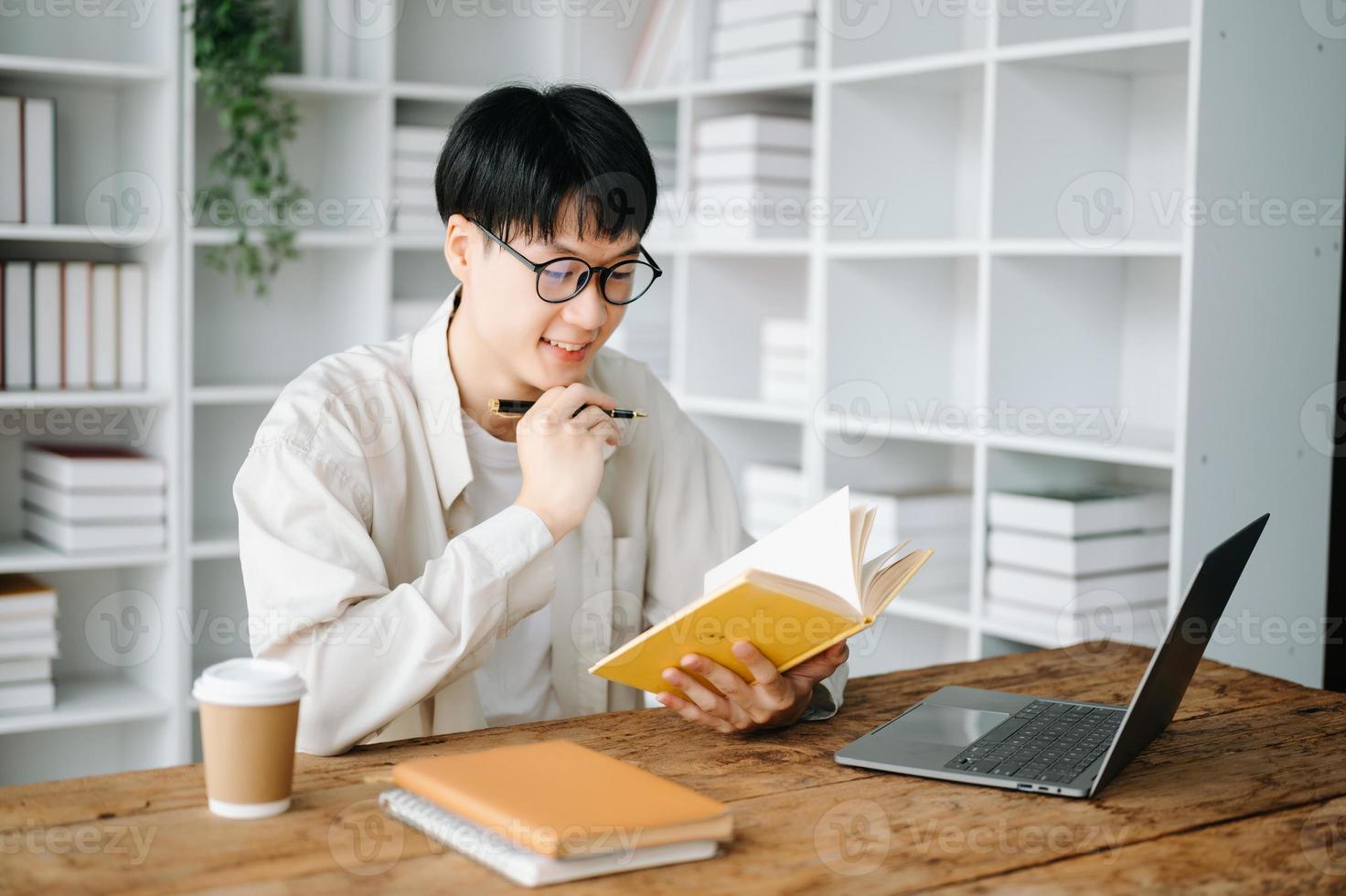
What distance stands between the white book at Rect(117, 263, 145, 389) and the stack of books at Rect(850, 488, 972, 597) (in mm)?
→ 1627

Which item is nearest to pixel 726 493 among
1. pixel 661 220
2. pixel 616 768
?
pixel 616 768

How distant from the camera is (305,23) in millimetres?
3385

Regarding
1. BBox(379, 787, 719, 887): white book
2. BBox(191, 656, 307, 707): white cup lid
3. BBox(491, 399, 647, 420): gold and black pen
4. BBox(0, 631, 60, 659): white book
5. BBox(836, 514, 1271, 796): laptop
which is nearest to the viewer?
BBox(379, 787, 719, 887): white book

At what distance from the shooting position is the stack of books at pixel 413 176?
3.46 meters

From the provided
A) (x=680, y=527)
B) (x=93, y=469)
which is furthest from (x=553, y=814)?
(x=93, y=469)

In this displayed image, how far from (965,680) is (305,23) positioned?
246 centimetres

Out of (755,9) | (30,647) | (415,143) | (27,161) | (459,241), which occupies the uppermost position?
(755,9)

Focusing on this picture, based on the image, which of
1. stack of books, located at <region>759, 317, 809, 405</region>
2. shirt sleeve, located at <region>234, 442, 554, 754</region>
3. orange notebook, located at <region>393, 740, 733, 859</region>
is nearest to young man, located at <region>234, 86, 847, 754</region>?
shirt sleeve, located at <region>234, 442, 554, 754</region>

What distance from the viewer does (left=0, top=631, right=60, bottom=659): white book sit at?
116 inches

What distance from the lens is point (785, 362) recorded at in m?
3.35

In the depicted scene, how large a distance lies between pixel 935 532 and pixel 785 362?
22.2 inches

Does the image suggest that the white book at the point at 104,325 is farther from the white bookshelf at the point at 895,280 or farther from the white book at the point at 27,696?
the white book at the point at 27,696

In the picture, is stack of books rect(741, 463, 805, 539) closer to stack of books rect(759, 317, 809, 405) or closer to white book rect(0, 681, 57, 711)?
stack of books rect(759, 317, 809, 405)

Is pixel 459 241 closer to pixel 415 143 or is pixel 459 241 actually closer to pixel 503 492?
pixel 503 492
